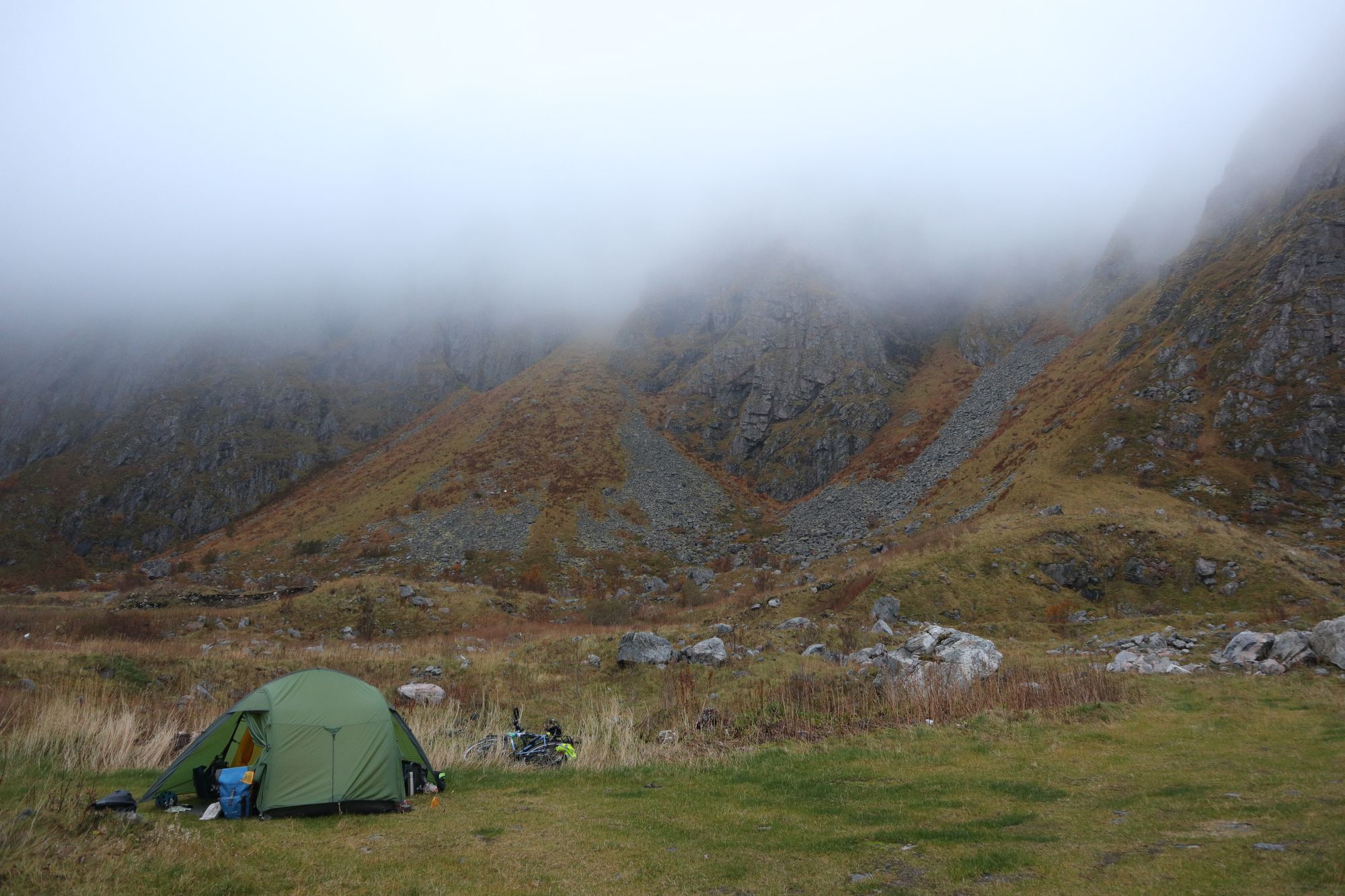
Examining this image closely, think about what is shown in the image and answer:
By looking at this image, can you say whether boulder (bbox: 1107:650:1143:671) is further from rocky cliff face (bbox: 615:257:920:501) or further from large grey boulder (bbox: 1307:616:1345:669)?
rocky cliff face (bbox: 615:257:920:501)

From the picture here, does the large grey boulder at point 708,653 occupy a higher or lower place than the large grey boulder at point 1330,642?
higher

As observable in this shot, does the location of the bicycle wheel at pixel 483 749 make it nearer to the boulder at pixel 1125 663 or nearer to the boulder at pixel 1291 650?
the boulder at pixel 1125 663

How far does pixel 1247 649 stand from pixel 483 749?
26177mm

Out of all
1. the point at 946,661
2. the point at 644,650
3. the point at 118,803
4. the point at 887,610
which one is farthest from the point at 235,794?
the point at 887,610

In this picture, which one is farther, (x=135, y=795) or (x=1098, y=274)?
(x=1098, y=274)

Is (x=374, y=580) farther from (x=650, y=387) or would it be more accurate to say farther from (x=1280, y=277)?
(x=1280, y=277)

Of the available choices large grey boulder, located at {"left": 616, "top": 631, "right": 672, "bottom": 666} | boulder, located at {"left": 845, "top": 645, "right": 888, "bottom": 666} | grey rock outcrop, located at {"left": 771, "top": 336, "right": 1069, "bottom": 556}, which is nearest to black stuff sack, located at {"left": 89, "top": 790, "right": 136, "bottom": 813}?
large grey boulder, located at {"left": 616, "top": 631, "right": 672, "bottom": 666}

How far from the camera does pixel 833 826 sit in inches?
426

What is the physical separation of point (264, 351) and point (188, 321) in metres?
34.9

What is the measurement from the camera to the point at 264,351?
15338 cm

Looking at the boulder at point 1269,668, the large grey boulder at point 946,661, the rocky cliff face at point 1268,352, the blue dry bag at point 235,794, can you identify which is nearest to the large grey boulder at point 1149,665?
the boulder at point 1269,668

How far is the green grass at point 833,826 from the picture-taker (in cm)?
772

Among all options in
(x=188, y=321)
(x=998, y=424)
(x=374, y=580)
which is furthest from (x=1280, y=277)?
(x=188, y=321)

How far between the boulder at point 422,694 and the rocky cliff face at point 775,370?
67852mm
